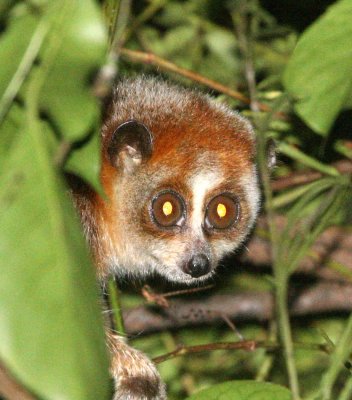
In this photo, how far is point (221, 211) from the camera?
377 centimetres

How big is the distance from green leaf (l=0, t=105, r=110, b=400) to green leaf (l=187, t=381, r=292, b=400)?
1.17 metres

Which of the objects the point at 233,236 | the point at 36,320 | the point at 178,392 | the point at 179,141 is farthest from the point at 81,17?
the point at 178,392

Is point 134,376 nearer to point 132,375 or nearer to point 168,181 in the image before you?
point 132,375

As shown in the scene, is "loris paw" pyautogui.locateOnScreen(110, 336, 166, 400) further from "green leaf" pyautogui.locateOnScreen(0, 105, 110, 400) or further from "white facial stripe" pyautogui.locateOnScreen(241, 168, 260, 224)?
"green leaf" pyautogui.locateOnScreen(0, 105, 110, 400)

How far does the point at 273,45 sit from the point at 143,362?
7.08 ft

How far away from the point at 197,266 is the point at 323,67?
196 centimetres

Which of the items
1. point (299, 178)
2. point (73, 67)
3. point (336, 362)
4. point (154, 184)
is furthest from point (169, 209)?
point (73, 67)

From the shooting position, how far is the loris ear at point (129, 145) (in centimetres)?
338

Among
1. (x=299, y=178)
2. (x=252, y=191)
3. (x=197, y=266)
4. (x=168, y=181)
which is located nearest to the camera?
(x=168, y=181)

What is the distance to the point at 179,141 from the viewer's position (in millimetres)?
3533

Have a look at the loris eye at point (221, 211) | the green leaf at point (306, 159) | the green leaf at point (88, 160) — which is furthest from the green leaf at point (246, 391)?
the green leaf at point (306, 159)

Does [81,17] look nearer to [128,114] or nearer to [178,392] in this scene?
[128,114]

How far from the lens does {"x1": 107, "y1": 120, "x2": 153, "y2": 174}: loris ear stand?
11.1 feet

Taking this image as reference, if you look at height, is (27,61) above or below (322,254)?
above
